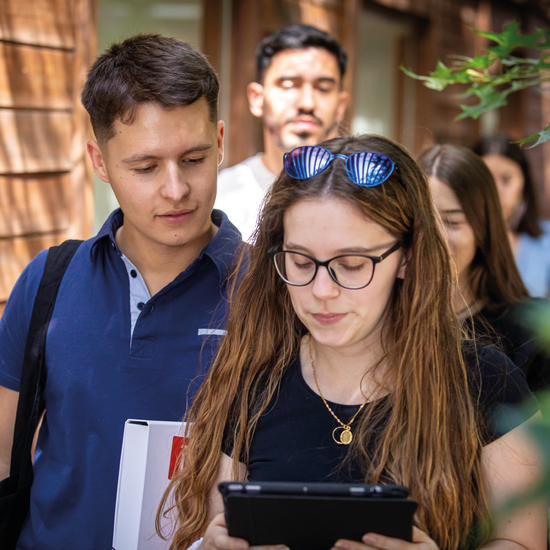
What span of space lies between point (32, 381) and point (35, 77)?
4.72 feet

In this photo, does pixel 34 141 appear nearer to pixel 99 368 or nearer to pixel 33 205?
pixel 33 205

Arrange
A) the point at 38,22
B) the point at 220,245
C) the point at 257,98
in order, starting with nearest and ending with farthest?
the point at 220,245, the point at 38,22, the point at 257,98

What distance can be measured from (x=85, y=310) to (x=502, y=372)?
106 centimetres

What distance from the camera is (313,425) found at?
54.2 inches

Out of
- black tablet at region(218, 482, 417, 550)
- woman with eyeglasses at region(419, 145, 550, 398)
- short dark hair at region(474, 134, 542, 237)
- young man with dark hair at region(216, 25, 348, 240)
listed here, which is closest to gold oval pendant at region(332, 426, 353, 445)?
black tablet at region(218, 482, 417, 550)

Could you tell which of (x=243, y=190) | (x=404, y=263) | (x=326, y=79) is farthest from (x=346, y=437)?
(x=326, y=79)

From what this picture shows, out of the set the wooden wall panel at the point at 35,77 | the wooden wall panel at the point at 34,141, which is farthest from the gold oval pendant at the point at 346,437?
the wooden wall panel at the point at 35,77

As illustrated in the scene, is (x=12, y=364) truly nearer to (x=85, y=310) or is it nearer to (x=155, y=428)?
(x=85, y=310)

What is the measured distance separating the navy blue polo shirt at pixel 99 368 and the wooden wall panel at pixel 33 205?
836 mm

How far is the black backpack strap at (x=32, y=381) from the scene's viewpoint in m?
1.60

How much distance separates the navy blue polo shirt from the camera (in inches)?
60.3

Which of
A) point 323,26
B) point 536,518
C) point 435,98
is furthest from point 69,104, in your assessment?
point 435,98

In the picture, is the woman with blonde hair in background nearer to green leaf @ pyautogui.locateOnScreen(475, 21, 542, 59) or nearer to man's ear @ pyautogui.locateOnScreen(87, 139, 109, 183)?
green leaf @ pyautogui.locateOnScreen(475, 21, 542, 59)

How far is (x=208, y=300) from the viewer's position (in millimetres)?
1662
